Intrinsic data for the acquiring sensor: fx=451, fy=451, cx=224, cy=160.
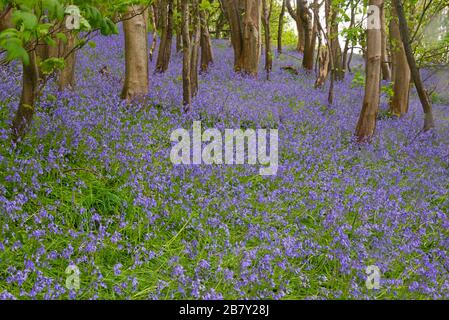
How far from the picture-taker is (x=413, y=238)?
4.52 metres

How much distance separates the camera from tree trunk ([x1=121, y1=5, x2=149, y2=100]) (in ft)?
24.3

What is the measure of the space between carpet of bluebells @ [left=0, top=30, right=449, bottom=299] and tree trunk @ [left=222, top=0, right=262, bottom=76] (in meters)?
5.59

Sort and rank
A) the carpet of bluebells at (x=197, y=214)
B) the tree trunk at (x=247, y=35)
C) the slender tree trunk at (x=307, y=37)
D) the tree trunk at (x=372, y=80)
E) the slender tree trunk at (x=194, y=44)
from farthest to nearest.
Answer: the slender tree trunk at (x=307, y=37)
the tree trunk at (x=247, y=35)
the slender tree trunk at (x=194, y=44)
the tree trunk at (x=372, y=80)
the carpet of bluebells at (x=197, y=214)

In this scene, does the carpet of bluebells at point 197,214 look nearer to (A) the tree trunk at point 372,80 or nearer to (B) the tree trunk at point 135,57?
(B) the tree trunk at point 135,57

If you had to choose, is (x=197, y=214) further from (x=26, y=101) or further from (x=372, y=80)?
(x=372, y=80)

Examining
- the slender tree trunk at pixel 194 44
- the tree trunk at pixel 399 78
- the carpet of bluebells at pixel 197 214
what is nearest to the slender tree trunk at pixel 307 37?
the tree trunk at pixel 399 78

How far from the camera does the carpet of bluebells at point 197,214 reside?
3.47m

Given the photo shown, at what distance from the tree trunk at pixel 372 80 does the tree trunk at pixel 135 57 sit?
382 cm

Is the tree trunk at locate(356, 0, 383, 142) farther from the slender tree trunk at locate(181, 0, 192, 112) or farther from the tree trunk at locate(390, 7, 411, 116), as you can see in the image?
the slender tree trunk at locate(181, 0, 192, 112)

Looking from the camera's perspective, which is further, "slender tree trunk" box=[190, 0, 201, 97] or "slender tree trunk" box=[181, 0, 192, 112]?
"slender tree trunk" box=[190, 0, 201, 97]

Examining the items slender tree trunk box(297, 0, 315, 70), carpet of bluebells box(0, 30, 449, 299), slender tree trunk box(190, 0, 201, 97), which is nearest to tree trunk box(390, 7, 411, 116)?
carpet of bluebells box(0, 30, 449, 299)
